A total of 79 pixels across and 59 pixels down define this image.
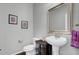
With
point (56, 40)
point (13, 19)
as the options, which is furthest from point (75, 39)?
point (13, 19)

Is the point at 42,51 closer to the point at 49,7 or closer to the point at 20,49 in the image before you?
the point at 20,49

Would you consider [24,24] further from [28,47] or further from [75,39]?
[75,39]

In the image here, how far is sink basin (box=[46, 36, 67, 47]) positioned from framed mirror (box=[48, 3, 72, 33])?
0.27 ft

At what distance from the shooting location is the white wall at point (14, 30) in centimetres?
138

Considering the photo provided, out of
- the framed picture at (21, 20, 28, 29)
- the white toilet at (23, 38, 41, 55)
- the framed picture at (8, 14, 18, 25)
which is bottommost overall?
the white toilet at (23, 38, 41, 55)

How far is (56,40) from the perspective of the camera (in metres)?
1.38

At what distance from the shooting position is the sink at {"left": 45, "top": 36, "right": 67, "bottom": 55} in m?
1.38

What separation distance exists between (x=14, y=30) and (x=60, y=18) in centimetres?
52

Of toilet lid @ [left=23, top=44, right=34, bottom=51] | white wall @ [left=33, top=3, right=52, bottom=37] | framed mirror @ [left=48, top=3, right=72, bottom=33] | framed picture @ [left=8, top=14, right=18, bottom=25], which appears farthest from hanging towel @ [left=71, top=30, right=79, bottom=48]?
framed picture @ [left=8, top=14, right=18, bottom=25]

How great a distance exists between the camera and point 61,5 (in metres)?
1.39

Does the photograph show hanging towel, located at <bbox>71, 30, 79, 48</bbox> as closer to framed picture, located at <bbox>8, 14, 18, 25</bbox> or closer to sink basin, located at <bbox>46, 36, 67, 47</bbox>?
sink basin, located at <bbox>46, 36, 67, 47</bbox>
